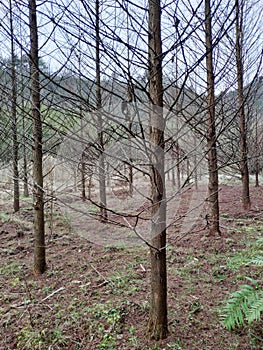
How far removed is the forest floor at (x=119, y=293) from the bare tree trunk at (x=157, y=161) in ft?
0.56

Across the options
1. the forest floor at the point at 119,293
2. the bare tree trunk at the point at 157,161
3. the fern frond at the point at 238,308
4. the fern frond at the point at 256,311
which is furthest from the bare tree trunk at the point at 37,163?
the fern frond at the point at 256,311

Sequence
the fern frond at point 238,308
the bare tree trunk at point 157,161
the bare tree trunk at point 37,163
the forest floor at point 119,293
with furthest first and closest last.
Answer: the bare tree trunk at point 37,163, the forest floor at point 119,293, the fern frond at point 238,308, the bare tree trunk at point 157,161

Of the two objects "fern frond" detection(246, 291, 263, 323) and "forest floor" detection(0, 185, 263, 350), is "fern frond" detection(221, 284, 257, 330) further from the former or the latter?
"forest floor" detection(0, 185, 263, 350)

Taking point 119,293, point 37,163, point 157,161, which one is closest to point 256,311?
point 157,161

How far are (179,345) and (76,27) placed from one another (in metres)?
2.53

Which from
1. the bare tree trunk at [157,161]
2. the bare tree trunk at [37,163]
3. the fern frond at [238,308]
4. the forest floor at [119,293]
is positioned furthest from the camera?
the bare tree trunk at [37,163]

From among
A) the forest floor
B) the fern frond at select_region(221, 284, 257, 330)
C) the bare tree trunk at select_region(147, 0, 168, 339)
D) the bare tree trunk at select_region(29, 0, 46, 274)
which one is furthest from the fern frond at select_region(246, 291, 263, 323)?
the bare tree trunk at select_region(29, 0, 46, 274)

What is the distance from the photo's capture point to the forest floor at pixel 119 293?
7.14 ft

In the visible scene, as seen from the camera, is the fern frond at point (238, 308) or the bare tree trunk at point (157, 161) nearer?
the bare tree trunk at point (157, 161)

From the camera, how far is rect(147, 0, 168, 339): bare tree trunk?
1.81 meters

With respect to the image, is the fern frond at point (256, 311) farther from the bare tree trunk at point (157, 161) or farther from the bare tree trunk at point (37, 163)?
the bare tree trunk at point (37, 163)

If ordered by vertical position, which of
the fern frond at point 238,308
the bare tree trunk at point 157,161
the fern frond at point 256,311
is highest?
the bare tree trunk at point 157,161

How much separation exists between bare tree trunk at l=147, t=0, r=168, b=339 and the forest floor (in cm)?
17

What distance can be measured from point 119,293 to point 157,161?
1.89 m
